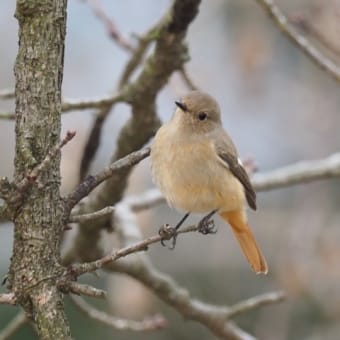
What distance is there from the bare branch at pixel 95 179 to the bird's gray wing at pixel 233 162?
1.22m

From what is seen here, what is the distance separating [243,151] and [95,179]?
5095mm

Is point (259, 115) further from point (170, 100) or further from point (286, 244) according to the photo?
point (286, 244)

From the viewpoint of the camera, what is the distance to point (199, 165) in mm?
2727

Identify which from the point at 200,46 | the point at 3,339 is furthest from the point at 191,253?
the point at 3,339

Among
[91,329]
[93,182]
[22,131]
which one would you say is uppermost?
[22,131]

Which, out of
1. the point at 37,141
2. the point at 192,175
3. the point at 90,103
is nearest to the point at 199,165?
the point at 192,175

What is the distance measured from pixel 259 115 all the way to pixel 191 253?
4.10ft

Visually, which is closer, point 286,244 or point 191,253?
point 286,244

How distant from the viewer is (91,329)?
5754 mm

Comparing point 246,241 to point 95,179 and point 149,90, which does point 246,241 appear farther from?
point 95,179

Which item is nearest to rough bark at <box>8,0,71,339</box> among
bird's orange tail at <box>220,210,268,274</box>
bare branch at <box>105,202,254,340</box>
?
bare branch at <box>105,202,254,340</box>

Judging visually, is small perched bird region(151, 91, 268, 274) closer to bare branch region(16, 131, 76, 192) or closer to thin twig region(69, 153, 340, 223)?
thin twig region(69, 153, 340, 223)

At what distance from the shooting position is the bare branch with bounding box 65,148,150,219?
1514mm

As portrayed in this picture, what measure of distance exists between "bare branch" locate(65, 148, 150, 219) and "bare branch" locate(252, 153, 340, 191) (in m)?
1.49
